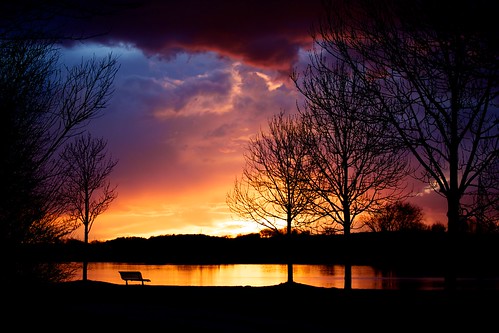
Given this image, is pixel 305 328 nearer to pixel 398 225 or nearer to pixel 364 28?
pixel 364 28

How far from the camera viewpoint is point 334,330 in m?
9.77

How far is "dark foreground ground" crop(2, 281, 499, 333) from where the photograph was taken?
33.0 feet

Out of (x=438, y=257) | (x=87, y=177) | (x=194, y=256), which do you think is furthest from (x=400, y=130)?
(x=194, y=256)

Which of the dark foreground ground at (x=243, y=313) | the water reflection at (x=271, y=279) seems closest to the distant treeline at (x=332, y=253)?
the water reflection at (x=271, y=279)

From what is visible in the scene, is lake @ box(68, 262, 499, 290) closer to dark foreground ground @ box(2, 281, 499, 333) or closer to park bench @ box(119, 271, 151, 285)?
park bench @ box(119, 271, 151, 285)

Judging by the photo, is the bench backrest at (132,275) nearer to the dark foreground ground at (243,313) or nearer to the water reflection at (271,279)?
the water reflection at (271,279)

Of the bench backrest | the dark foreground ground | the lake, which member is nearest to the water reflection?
the lake

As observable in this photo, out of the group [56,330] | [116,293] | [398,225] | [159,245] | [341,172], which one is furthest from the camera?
[159,245]

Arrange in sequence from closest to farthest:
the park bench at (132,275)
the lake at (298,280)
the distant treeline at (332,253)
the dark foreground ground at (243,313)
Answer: the dark foreground ground at (243,313)
the park bench at (132,275)
the lake at (298,280)
the distant treeline at (332,253)

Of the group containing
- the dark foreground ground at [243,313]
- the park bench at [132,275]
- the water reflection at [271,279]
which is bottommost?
the water reflection at [271,279]

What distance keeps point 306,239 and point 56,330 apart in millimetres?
18532

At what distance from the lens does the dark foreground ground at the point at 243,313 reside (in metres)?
10.1

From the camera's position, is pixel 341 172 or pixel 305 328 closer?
pixel 305 328

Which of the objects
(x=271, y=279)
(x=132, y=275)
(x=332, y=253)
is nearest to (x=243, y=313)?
(x=132, y=275)
